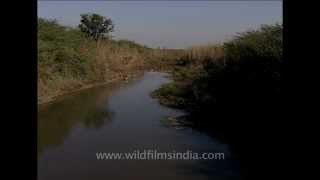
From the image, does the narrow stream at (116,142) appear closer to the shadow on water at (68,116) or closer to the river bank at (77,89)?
the shadow on water at (68,116)

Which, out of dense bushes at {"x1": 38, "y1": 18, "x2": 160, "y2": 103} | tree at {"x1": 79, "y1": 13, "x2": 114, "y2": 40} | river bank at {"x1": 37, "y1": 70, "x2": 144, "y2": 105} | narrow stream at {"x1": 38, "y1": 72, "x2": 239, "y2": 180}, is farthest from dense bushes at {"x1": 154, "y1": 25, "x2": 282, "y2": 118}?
tree at {"x1": 79, "y1": 13, "x2": 114, "y2": 40}

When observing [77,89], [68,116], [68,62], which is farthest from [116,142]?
[68,62]

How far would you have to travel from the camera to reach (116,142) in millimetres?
6371

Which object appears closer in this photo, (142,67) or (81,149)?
(81,149)

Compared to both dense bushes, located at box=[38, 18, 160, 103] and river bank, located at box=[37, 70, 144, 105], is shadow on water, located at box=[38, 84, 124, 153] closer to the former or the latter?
river bank, located at box=[37, 70, 144, 105]

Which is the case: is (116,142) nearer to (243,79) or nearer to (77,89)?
(243,79)

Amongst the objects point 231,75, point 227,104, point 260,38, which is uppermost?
point 260,38

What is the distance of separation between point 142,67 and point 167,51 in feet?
28.7

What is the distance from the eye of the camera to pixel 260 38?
8.73 metres

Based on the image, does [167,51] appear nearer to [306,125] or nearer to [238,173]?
[238,173]

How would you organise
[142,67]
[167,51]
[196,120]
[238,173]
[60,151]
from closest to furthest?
[238,173], [60,151], [196,120], [142,67], [167,51]

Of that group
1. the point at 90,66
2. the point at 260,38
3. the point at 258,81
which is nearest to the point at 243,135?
the point at 258,81

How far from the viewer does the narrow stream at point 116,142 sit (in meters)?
4.95

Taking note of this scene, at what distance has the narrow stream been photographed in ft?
16.2
